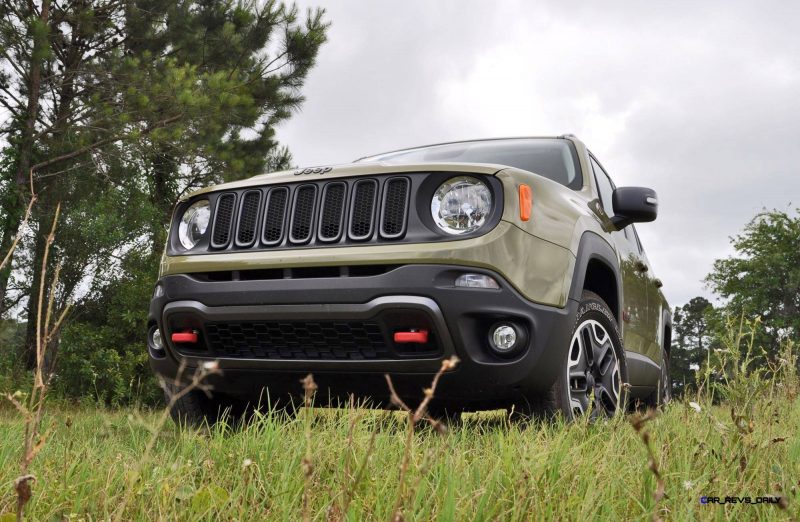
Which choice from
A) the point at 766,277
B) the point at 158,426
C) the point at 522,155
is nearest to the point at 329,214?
the point at 522,155

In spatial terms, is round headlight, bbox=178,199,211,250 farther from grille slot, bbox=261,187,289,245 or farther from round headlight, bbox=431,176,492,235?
round headlight, bbox=431,176,492,235

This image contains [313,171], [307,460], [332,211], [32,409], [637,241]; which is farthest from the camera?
[637,241]

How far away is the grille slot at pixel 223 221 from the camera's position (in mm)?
3684

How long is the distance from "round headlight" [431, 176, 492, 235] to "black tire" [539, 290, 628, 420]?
2.24 ft

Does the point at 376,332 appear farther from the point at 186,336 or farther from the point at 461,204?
the point at 186,336

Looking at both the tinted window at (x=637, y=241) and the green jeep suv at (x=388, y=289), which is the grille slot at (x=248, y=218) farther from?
the tinted window at (x=637, y=241)

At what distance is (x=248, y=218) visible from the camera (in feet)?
12.0

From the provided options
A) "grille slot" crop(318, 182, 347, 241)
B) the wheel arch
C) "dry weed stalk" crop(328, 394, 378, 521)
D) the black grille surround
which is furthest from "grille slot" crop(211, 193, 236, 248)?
"dry weed stalk" crop(328, 394, 378, 521)

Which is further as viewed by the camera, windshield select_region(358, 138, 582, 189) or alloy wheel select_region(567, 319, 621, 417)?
windshield select_region(358, 138, 582, 189)

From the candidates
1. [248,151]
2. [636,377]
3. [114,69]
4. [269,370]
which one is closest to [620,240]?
[636,377]

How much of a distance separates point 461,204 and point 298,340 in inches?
35.1

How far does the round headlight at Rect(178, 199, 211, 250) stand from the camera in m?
3.84

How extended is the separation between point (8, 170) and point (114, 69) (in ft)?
7.40

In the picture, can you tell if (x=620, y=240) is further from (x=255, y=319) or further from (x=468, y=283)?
(x=255, y=319)
